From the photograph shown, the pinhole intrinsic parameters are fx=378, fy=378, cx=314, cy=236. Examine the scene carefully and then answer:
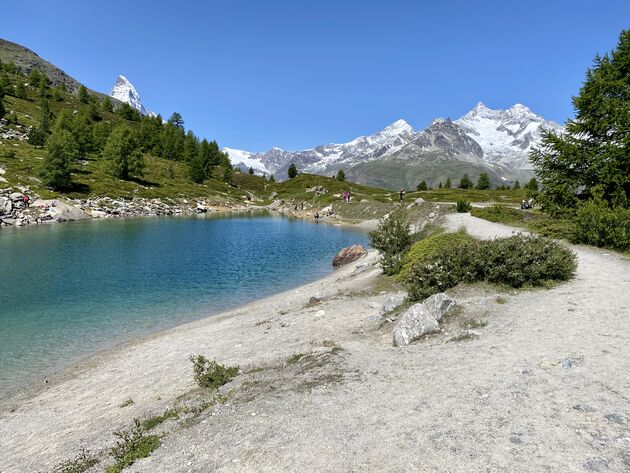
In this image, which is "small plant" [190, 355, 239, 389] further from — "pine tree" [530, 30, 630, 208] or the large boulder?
"pine tree" [530, 30, 630, 208]

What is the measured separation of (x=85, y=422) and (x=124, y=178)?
5070 inches

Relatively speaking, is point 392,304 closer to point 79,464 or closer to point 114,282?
point 79,464

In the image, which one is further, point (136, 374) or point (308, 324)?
point (308, 324)

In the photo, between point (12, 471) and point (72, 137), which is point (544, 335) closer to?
point (12, 471)

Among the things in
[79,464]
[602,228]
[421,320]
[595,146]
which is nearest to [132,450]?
[79,464]

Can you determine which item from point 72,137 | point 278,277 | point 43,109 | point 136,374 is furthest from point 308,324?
point 43,109

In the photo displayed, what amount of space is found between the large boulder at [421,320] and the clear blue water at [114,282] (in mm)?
15324

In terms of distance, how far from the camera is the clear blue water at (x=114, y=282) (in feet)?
65.6

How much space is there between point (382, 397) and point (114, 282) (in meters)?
28.6

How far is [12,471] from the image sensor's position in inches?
382

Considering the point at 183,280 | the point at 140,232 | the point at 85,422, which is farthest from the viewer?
the point at 140,232

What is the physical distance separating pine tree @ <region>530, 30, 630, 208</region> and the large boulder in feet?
79.5

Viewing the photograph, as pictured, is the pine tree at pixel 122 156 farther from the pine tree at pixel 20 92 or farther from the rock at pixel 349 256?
the rock at pixel 349 256

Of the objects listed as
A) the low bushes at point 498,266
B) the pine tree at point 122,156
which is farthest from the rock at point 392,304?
the pine tree at point 122,156
